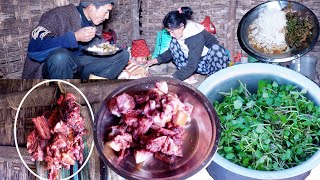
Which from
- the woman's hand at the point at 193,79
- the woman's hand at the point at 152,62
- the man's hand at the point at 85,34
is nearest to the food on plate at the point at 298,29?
the woman's hand at the point at 193,79

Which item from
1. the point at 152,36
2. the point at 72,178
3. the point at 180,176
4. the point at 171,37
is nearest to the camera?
the point at 180,176

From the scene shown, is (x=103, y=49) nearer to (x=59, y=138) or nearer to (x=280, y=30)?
(x=59, y=138)

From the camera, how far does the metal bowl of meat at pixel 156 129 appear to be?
1.29 metres

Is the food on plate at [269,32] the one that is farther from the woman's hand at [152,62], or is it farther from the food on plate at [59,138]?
the food on plate at [59,138]

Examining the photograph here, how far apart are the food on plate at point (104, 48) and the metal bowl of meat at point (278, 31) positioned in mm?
643

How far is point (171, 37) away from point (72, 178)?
0.89 m

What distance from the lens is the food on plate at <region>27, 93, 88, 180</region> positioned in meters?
1.52

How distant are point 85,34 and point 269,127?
0.97m

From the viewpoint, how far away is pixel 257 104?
143 cm

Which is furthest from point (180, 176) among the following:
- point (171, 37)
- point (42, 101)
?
point (171, 37)

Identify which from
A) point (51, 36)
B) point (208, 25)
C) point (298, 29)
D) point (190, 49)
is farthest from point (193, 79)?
point (51, 36)

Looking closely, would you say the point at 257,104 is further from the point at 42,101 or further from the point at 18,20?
the point at 18,20

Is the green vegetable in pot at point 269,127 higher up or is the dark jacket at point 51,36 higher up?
the dark jacket at point 51,36

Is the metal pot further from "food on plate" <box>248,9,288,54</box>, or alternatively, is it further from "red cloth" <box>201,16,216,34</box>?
"red cloth" <box>201,16,216,34</box>
